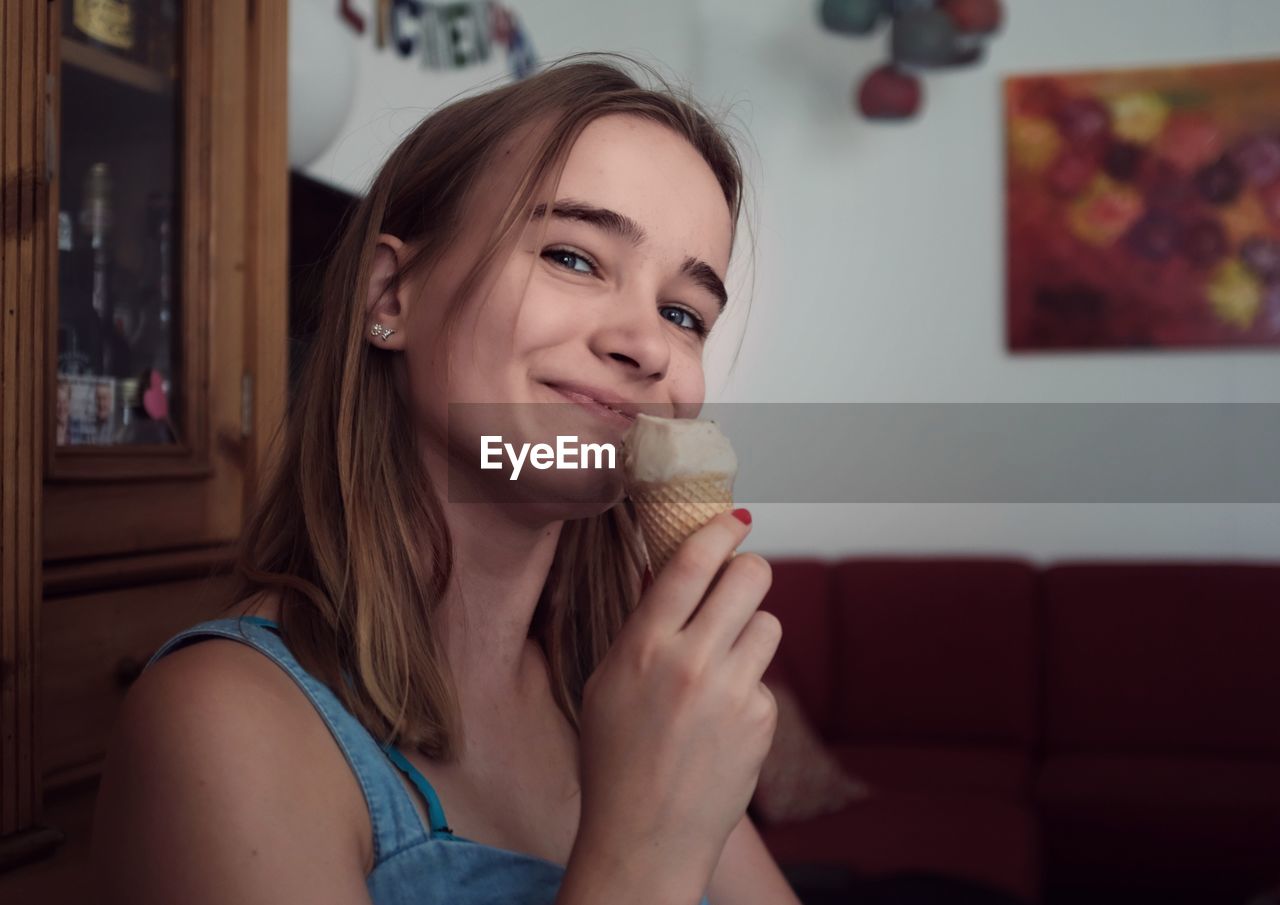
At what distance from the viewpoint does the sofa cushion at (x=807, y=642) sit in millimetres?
4055

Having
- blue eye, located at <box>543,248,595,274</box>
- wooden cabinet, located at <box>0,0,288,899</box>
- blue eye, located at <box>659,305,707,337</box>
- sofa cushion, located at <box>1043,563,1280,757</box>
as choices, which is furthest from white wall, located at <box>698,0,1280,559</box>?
blue eye, located at <box>543,248,595,274</box>

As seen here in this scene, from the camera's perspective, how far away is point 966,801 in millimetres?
→ 3334

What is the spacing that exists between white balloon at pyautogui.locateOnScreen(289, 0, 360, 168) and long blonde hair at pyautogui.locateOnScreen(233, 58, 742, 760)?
4.19ft

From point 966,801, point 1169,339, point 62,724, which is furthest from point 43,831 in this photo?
point 1169,339

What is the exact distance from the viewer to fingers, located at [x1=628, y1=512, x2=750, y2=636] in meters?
0.91

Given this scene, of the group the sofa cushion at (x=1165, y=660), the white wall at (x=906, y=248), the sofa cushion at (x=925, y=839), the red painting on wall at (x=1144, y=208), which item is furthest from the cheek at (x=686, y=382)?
the red painting on wall at (x=1144, y=208)

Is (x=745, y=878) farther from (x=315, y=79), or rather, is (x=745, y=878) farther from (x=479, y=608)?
(x=315, y=79)

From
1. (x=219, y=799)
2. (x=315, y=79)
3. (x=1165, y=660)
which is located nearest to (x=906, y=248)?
(x=1165, y=660)

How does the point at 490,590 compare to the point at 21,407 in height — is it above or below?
below

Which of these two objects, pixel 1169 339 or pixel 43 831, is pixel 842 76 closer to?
pixel 1169 339

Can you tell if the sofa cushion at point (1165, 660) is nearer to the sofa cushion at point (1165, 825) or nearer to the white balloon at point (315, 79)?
the sofa cushion at point (1165, 825)

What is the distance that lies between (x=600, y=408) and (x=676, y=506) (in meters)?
0.13

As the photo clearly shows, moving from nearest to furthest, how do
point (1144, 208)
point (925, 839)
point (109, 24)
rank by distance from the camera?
point (109, 24) → point (925, 839) → point (1144, 208)

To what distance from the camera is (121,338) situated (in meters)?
1.47
